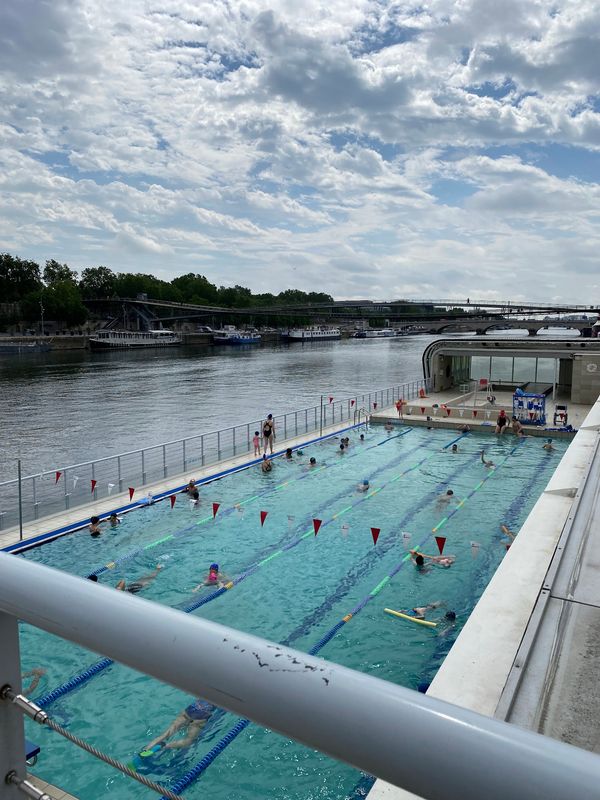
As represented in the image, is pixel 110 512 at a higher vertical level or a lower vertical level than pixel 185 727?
higher

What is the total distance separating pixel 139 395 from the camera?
56.9 m

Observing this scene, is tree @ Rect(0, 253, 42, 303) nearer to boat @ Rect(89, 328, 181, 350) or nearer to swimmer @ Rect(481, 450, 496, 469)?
boat @ Rect(89, 328, 181, 350)

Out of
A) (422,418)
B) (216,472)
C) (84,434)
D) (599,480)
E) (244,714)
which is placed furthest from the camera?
(84,434)

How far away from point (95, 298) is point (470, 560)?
14680 cm

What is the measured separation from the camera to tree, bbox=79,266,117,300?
152 m

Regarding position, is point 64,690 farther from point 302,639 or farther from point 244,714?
point 244,714

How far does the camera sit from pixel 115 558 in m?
15.8

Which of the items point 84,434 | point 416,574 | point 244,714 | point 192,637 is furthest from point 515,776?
point 84,434

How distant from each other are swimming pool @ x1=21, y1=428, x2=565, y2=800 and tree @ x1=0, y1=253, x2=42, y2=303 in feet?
378

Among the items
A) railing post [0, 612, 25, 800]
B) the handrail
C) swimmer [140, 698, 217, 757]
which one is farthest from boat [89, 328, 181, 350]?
the handrail

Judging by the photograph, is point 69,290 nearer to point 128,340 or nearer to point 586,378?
point 128,340

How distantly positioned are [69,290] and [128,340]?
15.3 m

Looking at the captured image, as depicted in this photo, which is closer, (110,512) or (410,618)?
(410,618)

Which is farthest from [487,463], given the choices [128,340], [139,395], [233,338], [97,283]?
[97,283]
